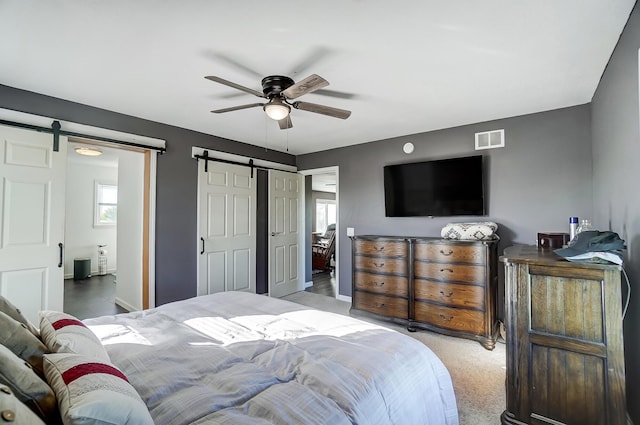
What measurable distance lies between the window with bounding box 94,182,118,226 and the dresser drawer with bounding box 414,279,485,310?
21.7 feet

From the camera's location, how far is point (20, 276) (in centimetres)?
262

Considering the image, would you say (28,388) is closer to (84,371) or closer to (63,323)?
(84,371)

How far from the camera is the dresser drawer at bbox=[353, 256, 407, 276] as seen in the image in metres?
3.51

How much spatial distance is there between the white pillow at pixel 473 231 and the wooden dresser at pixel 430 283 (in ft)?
0.40

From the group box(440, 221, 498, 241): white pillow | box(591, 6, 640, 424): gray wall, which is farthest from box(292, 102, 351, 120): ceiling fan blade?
box(440, 221, 498, 241): white pillow

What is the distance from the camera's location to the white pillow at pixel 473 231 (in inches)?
122

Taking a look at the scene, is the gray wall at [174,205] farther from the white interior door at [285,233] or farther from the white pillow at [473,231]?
the white pillow at [473,231]

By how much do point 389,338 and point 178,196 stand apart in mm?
3186

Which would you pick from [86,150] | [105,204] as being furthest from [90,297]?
[105,204]

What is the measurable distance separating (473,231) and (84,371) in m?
3.29

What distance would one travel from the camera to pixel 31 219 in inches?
106

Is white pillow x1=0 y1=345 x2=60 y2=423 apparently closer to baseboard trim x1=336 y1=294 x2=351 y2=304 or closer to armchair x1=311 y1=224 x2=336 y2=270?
baseboard trim x1=336 y1=294 x2=351 y2=304

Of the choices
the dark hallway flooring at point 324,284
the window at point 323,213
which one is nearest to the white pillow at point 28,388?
the dark hallway flooring at point 324,284

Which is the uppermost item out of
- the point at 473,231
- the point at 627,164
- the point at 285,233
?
the point at 627,164
